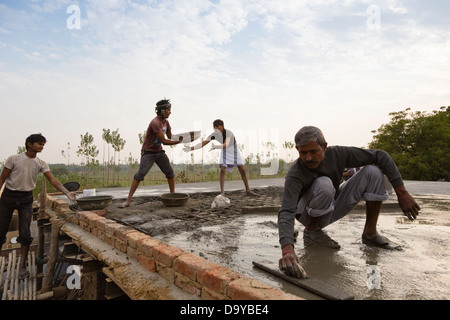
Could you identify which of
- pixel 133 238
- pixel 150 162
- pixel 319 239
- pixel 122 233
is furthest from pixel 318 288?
pixel 150 162

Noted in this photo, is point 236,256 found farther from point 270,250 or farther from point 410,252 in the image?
point 410,252

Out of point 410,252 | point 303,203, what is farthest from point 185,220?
point 410,252

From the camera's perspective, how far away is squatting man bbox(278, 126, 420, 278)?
2.23 m

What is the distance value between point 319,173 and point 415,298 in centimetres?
111

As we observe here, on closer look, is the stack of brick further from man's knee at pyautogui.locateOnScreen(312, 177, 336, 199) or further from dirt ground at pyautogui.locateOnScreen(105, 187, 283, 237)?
man's knee at pyautogui.locateOnScreen(312, 177, 336, 199)

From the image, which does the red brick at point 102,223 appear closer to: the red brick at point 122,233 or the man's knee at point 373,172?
the red brick at point 122,233

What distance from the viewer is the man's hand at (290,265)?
6.05 ft

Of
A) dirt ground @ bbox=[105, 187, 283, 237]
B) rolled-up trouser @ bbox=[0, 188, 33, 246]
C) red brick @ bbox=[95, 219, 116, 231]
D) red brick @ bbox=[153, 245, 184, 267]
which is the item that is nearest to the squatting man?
red brick @ bbox=[153, 245, 184, 267]

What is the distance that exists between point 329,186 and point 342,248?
2.23ft

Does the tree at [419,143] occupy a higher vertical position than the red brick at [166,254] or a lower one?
higher

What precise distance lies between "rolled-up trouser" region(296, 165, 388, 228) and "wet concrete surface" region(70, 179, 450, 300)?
334 mm

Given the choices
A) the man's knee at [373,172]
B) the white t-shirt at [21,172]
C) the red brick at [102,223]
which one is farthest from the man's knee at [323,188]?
the white t-shirt at [21,172]

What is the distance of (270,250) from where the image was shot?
263 cm
